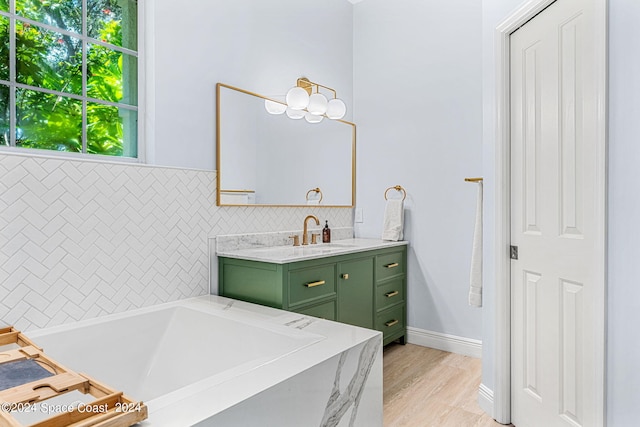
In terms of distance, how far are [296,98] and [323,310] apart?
1.55m

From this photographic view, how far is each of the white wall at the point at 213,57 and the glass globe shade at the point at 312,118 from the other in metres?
0.27

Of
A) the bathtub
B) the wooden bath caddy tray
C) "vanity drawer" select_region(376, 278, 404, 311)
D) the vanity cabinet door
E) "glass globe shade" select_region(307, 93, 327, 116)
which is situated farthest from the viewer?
"glass globe shade" select_region(307, 93, 327, 116)

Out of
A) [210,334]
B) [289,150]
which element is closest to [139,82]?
[289,150]

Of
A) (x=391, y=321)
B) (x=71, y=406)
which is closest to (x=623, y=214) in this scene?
(x=71, y=406)

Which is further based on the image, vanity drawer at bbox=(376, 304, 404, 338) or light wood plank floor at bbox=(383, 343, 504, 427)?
vanity drawer at bbox=(376, 304, 404, 338)

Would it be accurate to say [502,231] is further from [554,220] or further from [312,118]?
[312,118]

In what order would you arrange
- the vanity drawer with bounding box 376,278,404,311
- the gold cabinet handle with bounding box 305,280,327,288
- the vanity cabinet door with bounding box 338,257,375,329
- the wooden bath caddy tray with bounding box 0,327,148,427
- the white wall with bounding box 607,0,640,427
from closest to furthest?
the wooden bath caddy tray with bounding box 0,327,148,427
the white wall with bounding box 607,0,640,427
the gold cabinet handle with bounding box 305,280,327,288
the vanity cabinet door with bounding box 338,257,375,329
the vanity drawer with bounding box 376,278,404,311

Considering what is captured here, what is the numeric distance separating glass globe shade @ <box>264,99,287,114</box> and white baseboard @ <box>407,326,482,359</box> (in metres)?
2.11

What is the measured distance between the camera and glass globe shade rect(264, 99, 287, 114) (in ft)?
9.54

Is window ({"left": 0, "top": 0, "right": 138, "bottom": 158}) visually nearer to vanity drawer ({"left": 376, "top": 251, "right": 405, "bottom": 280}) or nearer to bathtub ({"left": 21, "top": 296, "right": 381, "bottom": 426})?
bathtub ({"left": 21, "top": 296, "right": 381, "bottom": 426})

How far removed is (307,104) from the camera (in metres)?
3.10

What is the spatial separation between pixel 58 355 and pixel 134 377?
1.11ft

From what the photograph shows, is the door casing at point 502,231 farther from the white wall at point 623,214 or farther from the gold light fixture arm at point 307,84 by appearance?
the gold light fixture arm at point 307,84

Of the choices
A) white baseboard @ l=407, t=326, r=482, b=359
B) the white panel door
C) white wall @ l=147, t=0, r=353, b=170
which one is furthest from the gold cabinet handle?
white baseboard @ l=407, t=326, r=482, b=359
